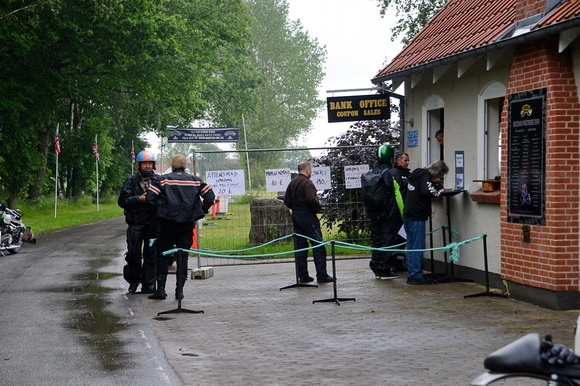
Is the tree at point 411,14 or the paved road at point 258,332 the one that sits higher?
the tree at point 411,14

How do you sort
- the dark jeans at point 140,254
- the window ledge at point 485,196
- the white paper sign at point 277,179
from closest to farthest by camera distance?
the window ledge at point 485,196
the dark jeans at point 140,254
the white paper sign at point 277,179

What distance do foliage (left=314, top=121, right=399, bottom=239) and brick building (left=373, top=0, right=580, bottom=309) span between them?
2.90 metres

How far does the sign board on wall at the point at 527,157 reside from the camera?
10539 millimetres

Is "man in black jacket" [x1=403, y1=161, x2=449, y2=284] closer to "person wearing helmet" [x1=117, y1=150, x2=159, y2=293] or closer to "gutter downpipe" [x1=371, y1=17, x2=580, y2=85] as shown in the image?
"gutter downpipe" [x1=371, y1=17, x2=580, y2=85]

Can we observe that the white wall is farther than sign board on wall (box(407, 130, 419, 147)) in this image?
No

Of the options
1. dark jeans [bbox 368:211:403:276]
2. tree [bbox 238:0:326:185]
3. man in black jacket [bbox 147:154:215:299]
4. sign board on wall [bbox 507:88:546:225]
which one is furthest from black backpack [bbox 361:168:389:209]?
tree [bbox 238:0:326:185]

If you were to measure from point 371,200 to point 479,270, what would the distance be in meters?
2.05

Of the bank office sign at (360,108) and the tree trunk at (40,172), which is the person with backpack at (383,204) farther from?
the tree trunk at (40,172)

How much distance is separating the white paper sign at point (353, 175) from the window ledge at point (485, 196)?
12.7ft

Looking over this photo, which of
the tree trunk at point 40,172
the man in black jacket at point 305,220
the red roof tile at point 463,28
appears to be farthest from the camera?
the tree trunk at point 40,172

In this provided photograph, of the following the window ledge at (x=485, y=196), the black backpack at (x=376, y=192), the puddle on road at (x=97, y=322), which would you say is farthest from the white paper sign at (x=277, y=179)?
the window ledge at (x=485, y=196)

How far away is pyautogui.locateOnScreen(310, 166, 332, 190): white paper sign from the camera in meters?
16.3

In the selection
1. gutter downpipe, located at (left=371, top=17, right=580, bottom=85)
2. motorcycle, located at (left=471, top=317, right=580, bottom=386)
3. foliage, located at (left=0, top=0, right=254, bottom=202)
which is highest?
foliage, located at (left=0, top=0, right=254, bottom=202)

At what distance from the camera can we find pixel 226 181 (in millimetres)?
15898
